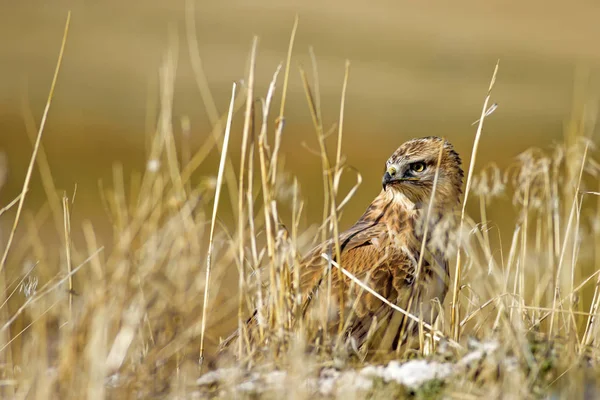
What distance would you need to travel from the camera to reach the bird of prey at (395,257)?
4.62 metres

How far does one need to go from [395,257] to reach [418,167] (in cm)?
68

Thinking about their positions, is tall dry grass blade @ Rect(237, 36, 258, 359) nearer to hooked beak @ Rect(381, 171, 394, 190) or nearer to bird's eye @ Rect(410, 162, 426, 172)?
hooked beak @ Rect(381, 171, 394, 190)

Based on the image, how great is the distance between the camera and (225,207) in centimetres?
1920

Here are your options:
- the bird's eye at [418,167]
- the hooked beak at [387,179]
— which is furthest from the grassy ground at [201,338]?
→ the bird's eye at [418,167]

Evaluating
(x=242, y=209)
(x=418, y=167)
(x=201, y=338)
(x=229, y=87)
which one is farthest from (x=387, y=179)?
(x=229, y=87)

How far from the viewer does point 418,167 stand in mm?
5473

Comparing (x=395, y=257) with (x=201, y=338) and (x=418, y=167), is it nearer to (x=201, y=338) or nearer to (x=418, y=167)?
(x=418, y=167)

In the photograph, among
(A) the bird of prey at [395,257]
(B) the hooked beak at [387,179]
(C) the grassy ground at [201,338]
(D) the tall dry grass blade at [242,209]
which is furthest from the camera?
(B) the hooked beak at [387,179]

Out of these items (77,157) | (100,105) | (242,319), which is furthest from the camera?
(100,105)

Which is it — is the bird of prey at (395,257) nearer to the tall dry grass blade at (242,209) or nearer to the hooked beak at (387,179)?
the hooked beak at (387,179)

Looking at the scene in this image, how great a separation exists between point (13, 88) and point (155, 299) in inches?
1076

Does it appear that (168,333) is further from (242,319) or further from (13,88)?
(13,88)

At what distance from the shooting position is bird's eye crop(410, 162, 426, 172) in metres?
5.44

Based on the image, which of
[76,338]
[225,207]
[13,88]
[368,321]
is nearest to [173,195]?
[76,338]
